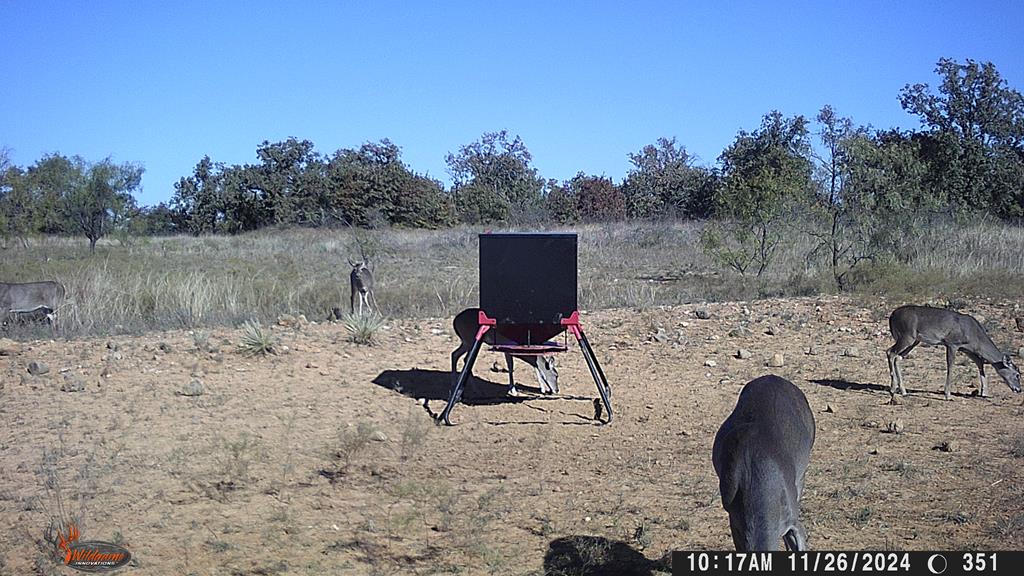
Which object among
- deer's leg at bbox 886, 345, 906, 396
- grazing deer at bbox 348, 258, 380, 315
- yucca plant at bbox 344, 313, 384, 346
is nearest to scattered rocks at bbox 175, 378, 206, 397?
yucca plant at bbox 344, 313, 384, 346

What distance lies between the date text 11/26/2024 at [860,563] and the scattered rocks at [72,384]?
294 inches

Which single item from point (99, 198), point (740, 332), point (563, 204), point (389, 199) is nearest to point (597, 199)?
point (563, 204)

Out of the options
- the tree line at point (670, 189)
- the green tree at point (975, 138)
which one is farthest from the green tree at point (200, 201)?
the green tree at point (975, 138)

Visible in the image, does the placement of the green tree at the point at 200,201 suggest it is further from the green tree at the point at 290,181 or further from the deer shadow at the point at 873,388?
the deer shadow at the point at 873,388

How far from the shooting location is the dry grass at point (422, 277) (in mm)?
16344

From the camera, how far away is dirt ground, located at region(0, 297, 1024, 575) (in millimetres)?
6301

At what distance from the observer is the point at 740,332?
1410 cm

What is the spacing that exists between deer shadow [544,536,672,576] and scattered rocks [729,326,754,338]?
809 cm

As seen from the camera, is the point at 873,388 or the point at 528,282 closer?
the point at 528,282

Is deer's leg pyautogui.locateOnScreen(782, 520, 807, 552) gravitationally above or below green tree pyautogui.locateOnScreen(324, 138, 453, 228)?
below

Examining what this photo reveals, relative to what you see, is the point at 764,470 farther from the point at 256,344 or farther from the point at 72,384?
the point at 256,344

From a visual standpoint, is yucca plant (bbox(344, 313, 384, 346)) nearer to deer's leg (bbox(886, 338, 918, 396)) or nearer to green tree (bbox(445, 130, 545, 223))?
deer's leg (bbox(886, 338, 918, 396))

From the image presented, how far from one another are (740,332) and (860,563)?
9.03m

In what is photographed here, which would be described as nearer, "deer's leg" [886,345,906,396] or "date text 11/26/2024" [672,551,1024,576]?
"date text 11/26/2024" [672,551,1024,576]
